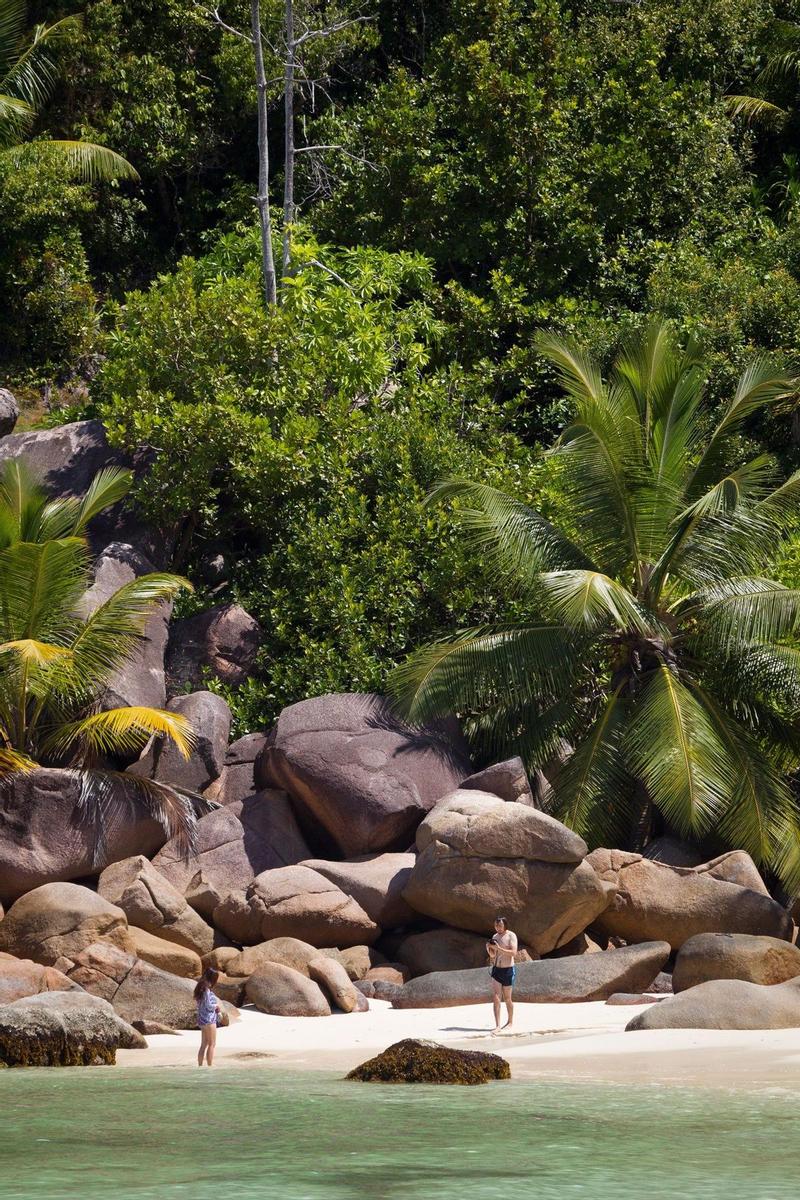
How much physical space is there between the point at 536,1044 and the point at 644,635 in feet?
21.0

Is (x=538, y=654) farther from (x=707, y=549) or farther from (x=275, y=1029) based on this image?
(x=275, y=1029)

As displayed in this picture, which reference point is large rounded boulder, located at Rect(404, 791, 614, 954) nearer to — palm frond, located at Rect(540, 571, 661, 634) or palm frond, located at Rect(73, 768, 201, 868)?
palm frond, located at Rect(540, 571, 661, 634)

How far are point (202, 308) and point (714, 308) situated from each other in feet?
30.4

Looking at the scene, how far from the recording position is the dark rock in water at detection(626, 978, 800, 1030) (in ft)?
43.7

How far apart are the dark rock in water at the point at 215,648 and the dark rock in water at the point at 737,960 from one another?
8433 mm

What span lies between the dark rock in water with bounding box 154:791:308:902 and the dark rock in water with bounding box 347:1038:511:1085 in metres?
5.79

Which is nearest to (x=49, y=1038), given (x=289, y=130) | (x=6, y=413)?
(x=6, y=413)

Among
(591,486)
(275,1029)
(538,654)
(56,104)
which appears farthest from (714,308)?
(275,1029)

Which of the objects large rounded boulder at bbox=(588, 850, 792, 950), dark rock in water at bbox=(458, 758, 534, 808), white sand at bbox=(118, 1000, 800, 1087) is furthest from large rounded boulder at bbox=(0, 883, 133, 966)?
large rounded boulder at bbox=(588, 850, 792, 950)

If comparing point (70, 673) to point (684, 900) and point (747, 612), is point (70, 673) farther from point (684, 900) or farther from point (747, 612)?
point (747, 612)

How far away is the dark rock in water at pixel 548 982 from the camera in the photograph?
49.8 ft

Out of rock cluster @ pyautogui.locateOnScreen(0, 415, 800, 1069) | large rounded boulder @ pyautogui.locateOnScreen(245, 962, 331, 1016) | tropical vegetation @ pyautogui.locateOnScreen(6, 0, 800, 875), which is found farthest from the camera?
tropical vegetation @ pyautogui.locateOnScreen(6, 0, 800, 875)

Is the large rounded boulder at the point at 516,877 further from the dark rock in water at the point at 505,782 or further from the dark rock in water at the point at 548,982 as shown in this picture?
the dark rock in water at the point at 505,782

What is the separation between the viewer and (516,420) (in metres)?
26.3
